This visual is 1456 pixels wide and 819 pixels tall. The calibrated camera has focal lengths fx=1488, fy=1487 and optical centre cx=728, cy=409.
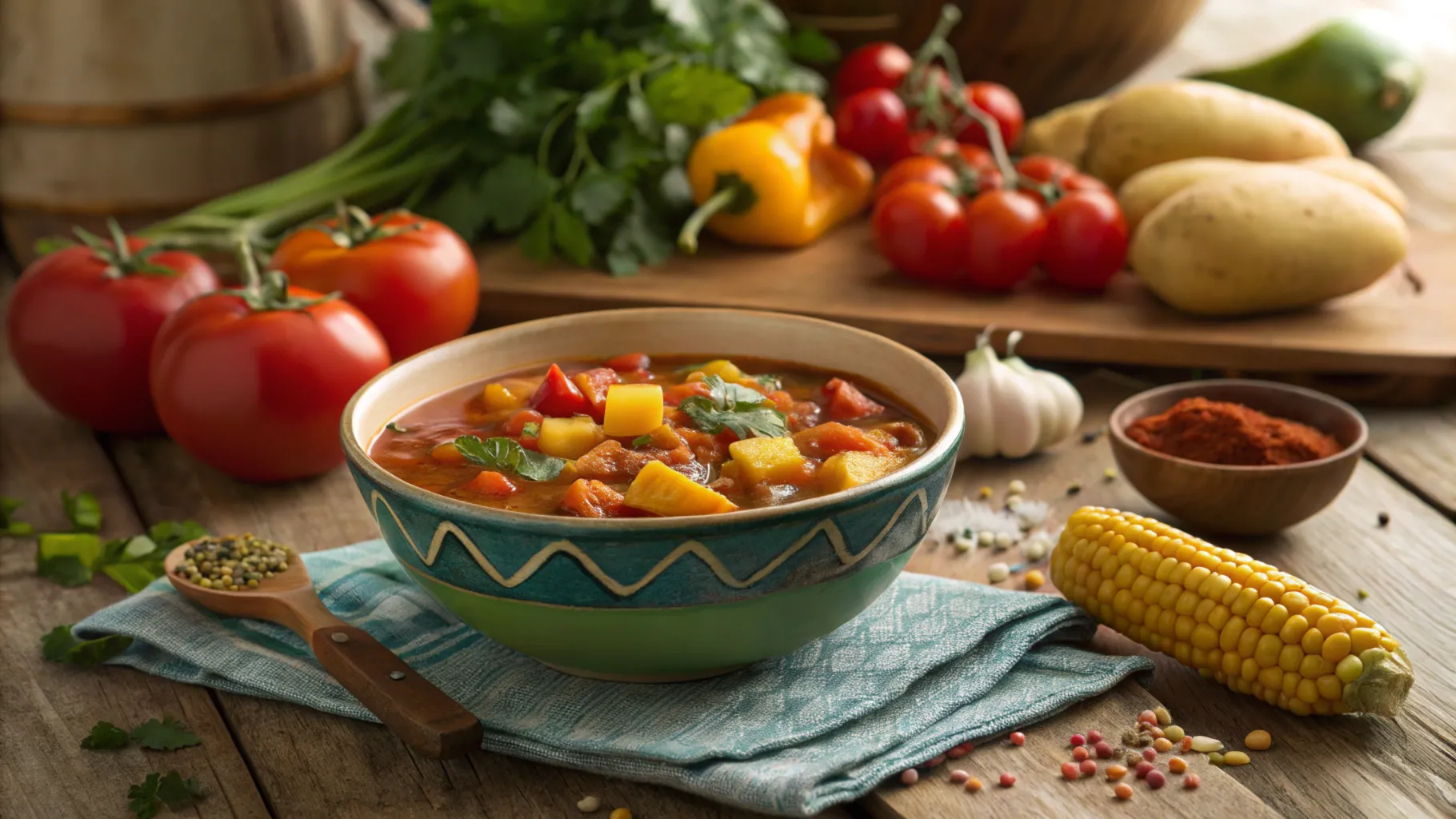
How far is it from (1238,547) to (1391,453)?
57 cm

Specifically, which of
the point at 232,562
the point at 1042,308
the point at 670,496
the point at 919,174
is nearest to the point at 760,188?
the point at 919,174

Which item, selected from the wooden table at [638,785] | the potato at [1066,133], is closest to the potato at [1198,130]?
the potato at [1066,133]

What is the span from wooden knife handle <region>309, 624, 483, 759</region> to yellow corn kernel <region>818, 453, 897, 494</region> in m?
0.54

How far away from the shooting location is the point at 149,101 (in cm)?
347

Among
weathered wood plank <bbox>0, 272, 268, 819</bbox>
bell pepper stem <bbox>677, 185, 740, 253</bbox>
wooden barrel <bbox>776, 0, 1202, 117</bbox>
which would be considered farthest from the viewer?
wooden barrel <bbox>776, 0, 1202, 117</bbox>

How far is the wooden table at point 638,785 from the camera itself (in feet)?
5.98

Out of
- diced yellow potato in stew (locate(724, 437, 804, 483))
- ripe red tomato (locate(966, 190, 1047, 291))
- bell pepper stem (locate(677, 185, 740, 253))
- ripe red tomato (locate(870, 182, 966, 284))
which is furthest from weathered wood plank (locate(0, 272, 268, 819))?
ripe red tomato (locate(966, 190, 1047, 291))

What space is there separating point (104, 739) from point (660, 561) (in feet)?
2.65

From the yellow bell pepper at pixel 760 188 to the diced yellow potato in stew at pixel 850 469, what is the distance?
144 cm

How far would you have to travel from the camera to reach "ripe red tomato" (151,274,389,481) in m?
2.66

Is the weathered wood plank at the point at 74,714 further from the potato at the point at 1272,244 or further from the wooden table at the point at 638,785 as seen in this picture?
the potato at the point at 1272,244

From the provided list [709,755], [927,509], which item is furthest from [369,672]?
[927,509]

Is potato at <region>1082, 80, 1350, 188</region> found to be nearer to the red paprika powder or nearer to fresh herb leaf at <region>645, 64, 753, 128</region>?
fresh herb leaf at <region>645, 64, 753, 128</region>

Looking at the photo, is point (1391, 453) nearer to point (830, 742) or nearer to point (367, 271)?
point (830, 742)
